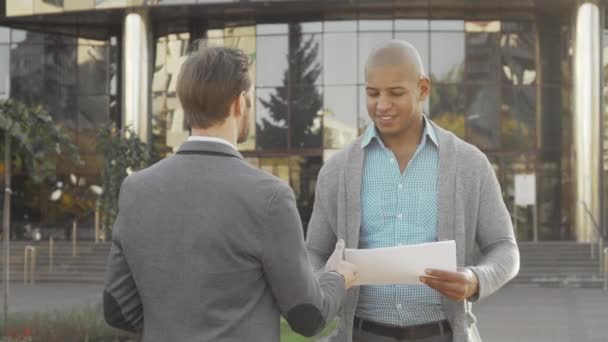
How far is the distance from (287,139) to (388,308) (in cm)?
2645

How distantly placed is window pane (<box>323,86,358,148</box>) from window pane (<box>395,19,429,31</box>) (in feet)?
8.28

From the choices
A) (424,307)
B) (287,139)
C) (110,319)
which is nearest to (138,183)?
(110,319)

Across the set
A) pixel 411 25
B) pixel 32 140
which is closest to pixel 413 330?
pixel 32 140

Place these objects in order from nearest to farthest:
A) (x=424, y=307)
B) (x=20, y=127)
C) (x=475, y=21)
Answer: (x=424, y=307) → (x=20, y=127) → (x=475, y=21)

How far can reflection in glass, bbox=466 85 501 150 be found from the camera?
28.9 meters

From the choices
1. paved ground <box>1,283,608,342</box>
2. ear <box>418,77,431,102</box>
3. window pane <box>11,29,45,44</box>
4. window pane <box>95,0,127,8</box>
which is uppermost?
window pane <box>95,0,127,8</box>

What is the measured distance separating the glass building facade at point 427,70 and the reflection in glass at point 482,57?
32mm

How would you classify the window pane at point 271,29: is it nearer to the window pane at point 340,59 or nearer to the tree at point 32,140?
the window pane at point 340,59

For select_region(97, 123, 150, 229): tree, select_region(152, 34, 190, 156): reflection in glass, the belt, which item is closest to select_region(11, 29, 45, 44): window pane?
select_region(152, 34, 190, 156): reflection in glass

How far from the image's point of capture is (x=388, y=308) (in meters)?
3.09

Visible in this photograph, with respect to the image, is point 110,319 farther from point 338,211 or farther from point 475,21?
point 475,21

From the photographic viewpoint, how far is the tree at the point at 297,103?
29406mm

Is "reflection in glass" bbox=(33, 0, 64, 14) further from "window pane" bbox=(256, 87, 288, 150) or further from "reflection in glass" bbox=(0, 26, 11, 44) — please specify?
"window pane" bbox=(256, 87, 288, 150)

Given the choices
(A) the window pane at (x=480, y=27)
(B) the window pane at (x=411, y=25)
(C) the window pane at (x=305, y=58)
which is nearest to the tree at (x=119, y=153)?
(C) the window pane at (x=305, y=58)
